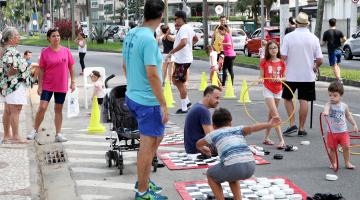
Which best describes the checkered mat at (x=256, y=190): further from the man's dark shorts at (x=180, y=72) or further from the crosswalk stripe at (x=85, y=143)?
the man's dark shorts at (x=180, y=72)

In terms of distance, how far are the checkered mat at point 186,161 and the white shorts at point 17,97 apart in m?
2.42

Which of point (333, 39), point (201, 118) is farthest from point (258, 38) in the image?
point (201, 118)

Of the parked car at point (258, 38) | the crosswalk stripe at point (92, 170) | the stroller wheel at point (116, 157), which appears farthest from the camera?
the parked car at point (258, 38)

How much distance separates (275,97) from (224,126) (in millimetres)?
3708

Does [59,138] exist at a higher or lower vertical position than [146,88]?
lower

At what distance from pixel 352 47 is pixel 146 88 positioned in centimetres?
2583

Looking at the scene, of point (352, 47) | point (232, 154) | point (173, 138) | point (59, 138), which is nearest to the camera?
point (232, 154)

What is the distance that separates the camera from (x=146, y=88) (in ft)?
20.9

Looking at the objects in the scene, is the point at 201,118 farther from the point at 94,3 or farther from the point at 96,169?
the point at 94,3

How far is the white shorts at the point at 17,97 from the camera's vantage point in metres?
9.76

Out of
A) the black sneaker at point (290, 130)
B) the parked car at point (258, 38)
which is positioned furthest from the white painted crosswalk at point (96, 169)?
the parked car at point (258, 38)

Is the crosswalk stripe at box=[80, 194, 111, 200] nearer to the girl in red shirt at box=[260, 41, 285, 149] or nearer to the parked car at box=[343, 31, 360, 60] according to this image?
the girl in red shirt at box=[260, 41, 285, 149]

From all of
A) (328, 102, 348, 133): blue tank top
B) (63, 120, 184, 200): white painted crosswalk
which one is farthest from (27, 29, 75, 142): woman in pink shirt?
(328, 102, 348, 133): blue tank top

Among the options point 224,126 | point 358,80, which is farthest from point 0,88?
point 358,80
